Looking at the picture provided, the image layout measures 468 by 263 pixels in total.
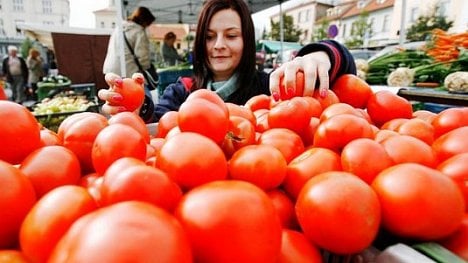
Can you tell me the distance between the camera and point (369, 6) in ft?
100

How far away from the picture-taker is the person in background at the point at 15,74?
28.8ft

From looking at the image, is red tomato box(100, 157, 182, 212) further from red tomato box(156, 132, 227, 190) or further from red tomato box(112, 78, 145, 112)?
red tomato box(112, 78, 145, 112)

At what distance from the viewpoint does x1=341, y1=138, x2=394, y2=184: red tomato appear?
58 cm

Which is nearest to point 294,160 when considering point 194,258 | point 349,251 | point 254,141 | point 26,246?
point 254,141

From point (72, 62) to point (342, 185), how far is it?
8012 millimetres

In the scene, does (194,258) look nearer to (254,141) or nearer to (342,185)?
(342,185)

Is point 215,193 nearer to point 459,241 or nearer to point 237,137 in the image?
point 237,137

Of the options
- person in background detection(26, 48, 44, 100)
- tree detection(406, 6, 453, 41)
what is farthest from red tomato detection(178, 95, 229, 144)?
tree detection(406, 6, 453, 41)

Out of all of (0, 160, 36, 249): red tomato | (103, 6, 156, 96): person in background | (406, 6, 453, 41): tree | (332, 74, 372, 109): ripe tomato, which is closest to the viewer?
(0, 160, 36, 249): red tomato

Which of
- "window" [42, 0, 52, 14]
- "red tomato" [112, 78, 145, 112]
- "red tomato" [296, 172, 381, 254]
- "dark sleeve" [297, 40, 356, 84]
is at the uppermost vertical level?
"window" [42, 0, 52, 14]

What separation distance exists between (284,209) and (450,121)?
1.79 feet

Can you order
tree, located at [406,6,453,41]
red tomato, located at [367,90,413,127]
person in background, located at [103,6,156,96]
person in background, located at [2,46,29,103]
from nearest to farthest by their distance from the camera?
1. red tomato, located at [367,90,413,127]
2. person in background, located at [103,6,156,96]
3. person in background, located at [2,46,29,103]
4. tree, located at [406,6,453,41]

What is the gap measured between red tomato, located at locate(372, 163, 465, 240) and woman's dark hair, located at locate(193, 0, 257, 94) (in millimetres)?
1489

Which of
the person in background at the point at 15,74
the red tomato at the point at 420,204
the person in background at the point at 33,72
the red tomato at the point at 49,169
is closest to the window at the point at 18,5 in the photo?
the person in background at the point at 33,72
